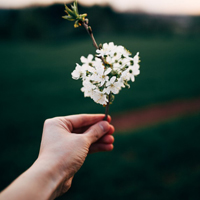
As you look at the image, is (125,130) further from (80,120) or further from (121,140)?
(80,120)

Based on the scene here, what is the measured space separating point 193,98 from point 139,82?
10.7 ft

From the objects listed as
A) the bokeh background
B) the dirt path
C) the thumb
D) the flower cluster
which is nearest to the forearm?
the thumb

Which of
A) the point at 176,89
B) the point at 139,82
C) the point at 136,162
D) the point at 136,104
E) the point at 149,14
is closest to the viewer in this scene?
the point at 136,162

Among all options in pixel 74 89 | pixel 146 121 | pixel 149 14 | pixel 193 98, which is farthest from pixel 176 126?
pixel 149 14

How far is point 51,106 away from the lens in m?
8.42

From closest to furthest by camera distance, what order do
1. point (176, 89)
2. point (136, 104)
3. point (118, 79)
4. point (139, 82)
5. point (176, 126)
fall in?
point (118, 79) < point (176, 126) < point (136, 104) < point (176, 89) < point (139, 82)

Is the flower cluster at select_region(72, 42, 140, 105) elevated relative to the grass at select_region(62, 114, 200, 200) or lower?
elevated

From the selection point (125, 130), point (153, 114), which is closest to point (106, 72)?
point (125, 130)

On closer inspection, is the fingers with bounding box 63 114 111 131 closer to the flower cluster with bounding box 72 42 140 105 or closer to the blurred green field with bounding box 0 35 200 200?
the flower cluster with bounding box 72 42 140 105

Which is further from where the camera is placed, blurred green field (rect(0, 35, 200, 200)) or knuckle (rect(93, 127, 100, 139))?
blurred green field (rect(0, 35, 200, 200))

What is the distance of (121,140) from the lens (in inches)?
227

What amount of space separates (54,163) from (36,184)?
0.29m

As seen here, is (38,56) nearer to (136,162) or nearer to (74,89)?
(74,89)

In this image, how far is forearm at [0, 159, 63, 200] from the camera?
1670mm
